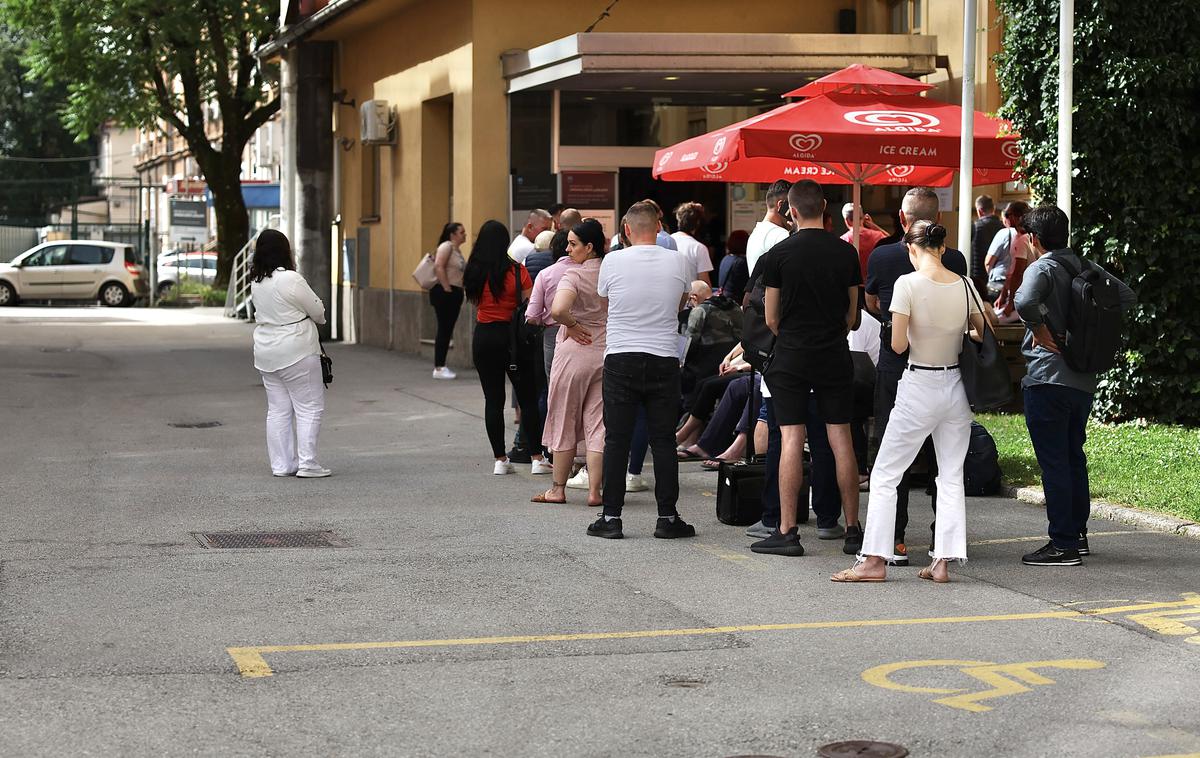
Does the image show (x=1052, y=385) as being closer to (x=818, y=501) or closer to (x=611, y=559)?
(x=818, y=501)

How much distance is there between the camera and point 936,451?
816cm

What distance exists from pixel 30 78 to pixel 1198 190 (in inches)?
1176

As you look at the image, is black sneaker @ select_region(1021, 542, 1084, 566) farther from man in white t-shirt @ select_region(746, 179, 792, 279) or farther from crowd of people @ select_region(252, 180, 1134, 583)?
man in white t-shirt @ select_region(746, 179, 792, 279)

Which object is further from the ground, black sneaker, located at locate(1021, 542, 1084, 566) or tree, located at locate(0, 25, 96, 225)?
tree, located at locate(0, 25, 96, 225)

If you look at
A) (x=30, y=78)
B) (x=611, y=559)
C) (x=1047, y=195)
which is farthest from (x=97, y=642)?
(x=30, y=78)

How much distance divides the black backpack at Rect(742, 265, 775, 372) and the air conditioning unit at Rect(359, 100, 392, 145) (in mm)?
16848

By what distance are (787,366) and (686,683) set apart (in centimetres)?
295

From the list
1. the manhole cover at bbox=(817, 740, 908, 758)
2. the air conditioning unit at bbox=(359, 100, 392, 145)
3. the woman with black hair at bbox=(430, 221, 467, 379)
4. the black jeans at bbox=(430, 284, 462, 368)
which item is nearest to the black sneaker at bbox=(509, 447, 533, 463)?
the manhole cover at bbox=(817, 740, 908, 758)

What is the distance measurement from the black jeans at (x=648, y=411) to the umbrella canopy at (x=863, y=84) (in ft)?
14.1

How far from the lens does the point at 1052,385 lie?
28.2 feet

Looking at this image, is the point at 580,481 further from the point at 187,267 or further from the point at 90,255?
the point at 187,267

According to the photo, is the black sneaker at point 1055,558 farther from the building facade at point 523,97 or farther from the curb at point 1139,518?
the building facade at point 523,97

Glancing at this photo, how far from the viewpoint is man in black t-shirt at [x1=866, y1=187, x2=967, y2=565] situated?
344 inches

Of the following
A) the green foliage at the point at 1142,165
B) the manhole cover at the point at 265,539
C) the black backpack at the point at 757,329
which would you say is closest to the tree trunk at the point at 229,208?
the green foliage at the point at 1142,165
